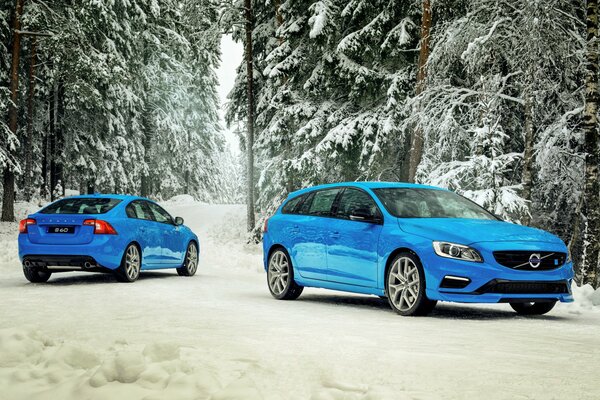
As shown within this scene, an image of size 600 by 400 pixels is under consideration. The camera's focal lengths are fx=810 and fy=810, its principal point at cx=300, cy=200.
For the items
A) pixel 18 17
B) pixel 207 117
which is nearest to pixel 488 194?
→ pixel 18 17

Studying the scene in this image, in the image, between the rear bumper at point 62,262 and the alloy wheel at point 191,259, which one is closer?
the rear bumper at point 62,262

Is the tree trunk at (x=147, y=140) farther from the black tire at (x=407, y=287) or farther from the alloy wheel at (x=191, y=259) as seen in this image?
the black tire at (x=407, y=287)

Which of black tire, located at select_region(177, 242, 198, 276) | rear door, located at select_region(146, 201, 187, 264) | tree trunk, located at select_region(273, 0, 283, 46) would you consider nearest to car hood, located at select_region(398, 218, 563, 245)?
rear door, located at select_region(146, 201, 187, 264)

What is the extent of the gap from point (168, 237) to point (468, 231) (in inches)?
305

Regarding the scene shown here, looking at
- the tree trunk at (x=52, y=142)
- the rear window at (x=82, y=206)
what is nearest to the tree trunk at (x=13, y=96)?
the tree trunk at (x=52, y=142)

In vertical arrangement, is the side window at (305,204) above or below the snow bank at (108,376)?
above

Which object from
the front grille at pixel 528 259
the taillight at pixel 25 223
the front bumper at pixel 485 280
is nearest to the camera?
the front bumper at pixel 485 280

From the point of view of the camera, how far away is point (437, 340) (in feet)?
24.1

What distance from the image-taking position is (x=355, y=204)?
35.2 ft

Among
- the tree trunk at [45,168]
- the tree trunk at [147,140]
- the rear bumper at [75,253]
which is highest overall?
the tree trunk at [147,140]

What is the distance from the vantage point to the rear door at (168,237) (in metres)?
15.3

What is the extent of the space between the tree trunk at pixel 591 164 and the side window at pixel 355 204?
5241mm

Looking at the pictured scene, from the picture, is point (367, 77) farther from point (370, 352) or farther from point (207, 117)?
point (207, 117)

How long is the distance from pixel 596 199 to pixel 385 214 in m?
5.74
